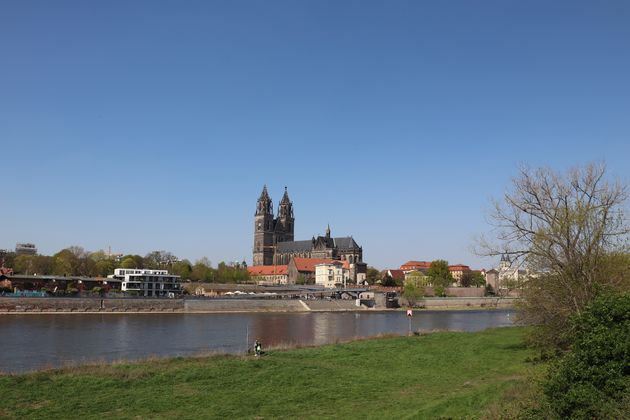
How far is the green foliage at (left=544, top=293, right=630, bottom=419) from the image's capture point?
932 centimetres

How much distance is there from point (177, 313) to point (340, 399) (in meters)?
69.4

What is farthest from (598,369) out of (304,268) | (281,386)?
(304,268)

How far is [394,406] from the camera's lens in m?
15.7

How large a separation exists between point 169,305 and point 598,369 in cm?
8043

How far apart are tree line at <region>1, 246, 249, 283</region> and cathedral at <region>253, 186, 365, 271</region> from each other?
26995mm

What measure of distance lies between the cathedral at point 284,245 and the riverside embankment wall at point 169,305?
67207mm

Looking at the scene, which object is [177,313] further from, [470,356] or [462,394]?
[462,394]

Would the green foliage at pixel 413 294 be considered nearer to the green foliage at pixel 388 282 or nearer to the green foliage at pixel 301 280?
the green foliage at pixel 388 282

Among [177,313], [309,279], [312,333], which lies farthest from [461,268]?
[312,333]

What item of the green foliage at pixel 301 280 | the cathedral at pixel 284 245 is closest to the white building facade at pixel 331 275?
the green foliage at pixel 301 280

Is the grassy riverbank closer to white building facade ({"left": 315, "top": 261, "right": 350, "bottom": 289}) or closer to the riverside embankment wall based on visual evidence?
A: the riverside embankment wall

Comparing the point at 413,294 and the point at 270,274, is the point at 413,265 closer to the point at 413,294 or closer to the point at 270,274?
the point at 270,274

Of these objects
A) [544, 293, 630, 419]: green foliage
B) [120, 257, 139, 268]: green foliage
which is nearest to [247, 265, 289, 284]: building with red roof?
[120, 257, 139, 268]: green foliage

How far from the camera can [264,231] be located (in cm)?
19250
